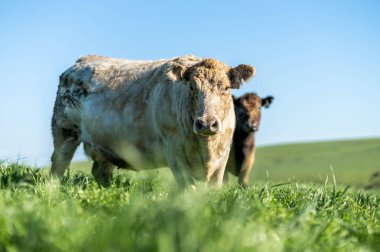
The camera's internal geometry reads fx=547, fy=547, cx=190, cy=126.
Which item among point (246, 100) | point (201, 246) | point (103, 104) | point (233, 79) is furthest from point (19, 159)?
point (246, 100)

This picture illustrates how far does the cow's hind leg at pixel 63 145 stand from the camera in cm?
1043

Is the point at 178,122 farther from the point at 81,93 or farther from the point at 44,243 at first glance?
the point at 44,243

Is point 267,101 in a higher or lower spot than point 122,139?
higher

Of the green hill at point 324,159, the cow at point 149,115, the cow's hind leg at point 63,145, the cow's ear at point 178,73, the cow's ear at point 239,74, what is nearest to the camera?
the cow at point 149,115

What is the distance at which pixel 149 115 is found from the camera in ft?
28.2

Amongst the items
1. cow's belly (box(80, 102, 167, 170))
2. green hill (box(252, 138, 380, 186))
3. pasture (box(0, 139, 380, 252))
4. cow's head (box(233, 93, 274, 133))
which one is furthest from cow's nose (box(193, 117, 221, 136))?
green hill (box(252, 138, 380, 186))

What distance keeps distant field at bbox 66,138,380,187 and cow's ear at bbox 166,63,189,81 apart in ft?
70.8

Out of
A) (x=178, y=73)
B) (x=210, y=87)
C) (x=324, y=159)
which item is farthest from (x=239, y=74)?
(x=324, y=159)

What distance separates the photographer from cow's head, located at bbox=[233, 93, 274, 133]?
48.3ft

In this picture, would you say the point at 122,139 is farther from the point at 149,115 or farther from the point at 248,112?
the point at 248,112

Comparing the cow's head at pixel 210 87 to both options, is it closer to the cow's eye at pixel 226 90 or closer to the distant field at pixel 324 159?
the cow's eye at pixel 226 90

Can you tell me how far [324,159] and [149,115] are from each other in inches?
1420

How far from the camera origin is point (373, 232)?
4.32 metres

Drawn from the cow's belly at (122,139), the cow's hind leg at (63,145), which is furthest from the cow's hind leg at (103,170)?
the cow's hind leg at (63,145)
